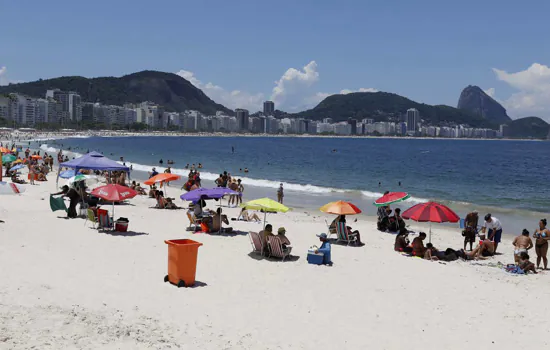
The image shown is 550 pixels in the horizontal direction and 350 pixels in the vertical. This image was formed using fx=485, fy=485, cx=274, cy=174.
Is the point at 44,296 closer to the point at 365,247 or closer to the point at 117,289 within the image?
the point at 117,289

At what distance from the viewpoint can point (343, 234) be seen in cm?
1388

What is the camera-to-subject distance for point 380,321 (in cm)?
751

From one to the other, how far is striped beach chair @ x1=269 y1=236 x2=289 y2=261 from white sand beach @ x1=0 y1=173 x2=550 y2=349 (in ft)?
0.86

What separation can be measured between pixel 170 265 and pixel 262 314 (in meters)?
2.15

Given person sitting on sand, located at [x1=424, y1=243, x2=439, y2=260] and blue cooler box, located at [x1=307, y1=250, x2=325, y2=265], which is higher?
blue cooler box, located at [x1=307, y1=250, x2=325, y2=265]

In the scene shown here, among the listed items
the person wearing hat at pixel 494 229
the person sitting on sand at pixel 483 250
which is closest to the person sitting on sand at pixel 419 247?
the person sitting on sand at pixel 483 250

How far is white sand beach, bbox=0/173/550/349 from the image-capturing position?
633cm

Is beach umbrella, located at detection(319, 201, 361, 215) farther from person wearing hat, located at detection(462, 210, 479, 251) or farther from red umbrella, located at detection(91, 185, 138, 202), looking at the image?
red umbrella, located at detection(91, 185, 138, 202)

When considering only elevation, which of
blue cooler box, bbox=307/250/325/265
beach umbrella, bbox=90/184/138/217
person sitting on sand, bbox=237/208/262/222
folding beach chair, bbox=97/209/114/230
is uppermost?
beach umbrella, bbox=90/184/138/217

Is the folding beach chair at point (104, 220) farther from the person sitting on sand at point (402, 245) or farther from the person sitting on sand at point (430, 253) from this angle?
the person sitting on sand at point (430, 253)

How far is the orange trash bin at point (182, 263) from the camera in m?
8.54

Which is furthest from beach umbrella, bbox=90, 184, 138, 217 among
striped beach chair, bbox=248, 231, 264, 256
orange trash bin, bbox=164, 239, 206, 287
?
orange trash bin, bbox=164, 239, 206, 287

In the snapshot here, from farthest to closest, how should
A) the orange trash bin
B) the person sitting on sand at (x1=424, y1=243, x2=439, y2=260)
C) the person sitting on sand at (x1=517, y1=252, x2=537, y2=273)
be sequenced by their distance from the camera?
the person sitting on sand at (x1=424, y1=243, x2=439, y2=260) → the person sitting on sand at (x1=517, y1=252, x2=537, y2=273) → the orange trash bin

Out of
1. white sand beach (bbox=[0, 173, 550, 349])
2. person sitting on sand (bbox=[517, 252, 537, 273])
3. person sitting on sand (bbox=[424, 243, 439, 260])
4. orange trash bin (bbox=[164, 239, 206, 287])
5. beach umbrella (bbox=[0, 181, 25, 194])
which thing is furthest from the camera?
beach umbrella (bbox=[0, 181, 25, 194])
